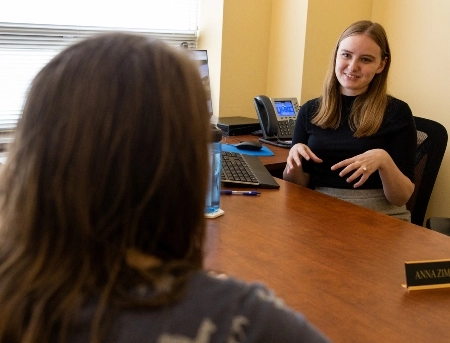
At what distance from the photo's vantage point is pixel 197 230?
2.20 feet

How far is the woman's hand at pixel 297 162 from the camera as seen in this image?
1932 millimetres

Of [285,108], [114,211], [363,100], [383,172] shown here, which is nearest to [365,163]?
[383,172]

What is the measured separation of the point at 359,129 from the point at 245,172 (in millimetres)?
470

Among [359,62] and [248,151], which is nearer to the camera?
[359,62]

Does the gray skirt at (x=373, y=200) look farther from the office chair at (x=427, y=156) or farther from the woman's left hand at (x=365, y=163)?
the office chair at (x=427, y=156)

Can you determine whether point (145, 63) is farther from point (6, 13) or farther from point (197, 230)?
point (6, 13)

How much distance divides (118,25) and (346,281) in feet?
6.49

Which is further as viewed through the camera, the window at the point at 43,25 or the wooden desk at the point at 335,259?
the window at the point at 43,25

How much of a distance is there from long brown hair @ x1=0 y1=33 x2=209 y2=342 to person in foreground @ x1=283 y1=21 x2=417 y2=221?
1336 mm

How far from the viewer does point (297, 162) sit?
1.94 metres

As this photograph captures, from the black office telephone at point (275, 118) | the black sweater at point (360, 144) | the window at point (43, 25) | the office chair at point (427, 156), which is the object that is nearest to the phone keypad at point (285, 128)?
the black office telephone at point (275, 118)

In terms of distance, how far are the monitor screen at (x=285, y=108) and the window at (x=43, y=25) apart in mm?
720

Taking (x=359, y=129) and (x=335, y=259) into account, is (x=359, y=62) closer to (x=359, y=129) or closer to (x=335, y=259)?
(x=359, y=129)

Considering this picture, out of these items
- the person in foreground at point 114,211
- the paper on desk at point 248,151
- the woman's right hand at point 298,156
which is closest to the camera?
the person in foreground at point 114,211
